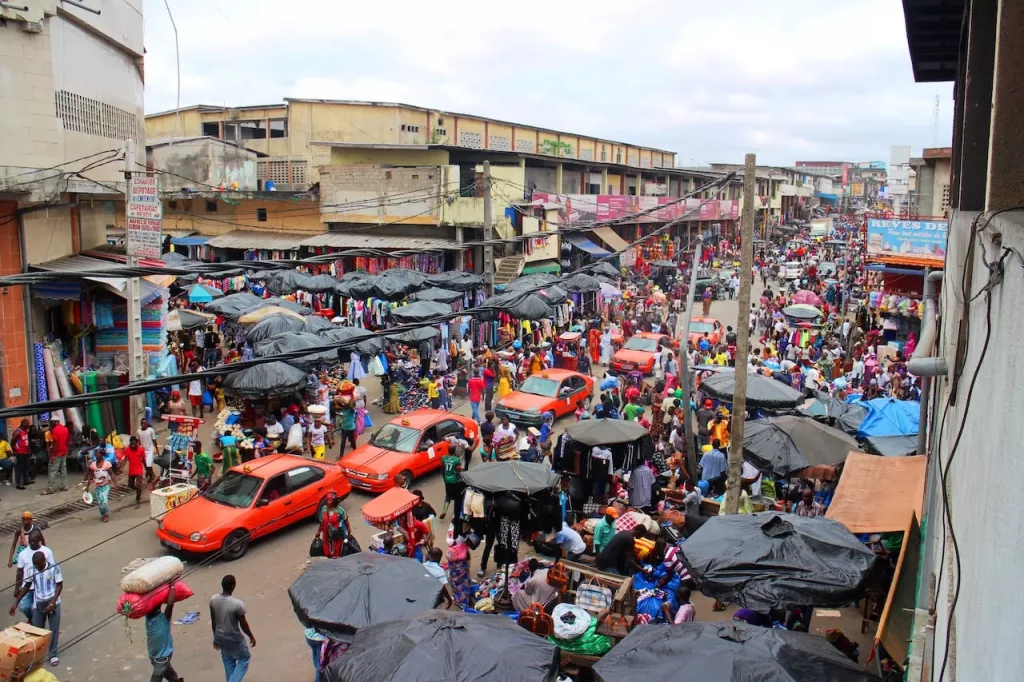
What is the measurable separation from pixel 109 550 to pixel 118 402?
5.39 metres

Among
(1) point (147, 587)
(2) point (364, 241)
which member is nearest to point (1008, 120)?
(1) point (147, 587)

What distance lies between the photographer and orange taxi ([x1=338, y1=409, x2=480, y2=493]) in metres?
14.3

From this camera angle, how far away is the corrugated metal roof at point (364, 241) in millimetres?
31891

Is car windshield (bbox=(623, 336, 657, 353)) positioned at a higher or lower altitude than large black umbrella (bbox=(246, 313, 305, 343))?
lower

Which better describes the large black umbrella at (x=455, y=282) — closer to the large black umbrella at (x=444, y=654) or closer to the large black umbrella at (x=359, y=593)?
the large black umbrella at (x=359, y=593)

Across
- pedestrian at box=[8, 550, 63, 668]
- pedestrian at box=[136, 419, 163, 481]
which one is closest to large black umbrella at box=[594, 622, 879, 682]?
pedestrian at box=[8, 550, 63, 668]

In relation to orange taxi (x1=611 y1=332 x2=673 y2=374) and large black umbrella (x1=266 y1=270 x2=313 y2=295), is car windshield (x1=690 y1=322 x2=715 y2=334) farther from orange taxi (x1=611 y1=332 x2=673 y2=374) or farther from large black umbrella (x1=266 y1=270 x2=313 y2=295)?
large black umbrella (x1=266 y1=270 x2=313 y2=295)

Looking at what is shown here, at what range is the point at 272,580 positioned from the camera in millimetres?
11188

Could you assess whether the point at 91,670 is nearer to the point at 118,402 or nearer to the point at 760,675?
the point at 760,675

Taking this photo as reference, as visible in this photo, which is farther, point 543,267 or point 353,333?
point 543,267

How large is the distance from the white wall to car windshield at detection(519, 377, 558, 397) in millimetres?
15707

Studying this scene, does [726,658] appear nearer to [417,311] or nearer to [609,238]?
[417,311]

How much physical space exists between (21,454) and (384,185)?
20799mm

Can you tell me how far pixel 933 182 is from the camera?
27250 mm
